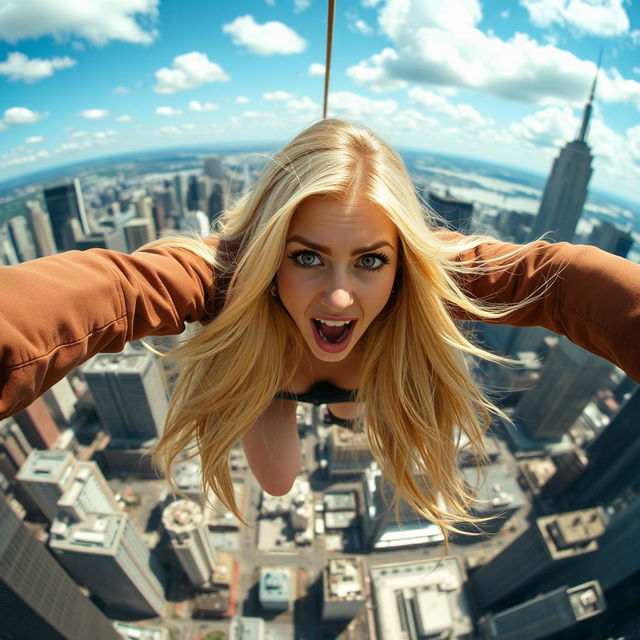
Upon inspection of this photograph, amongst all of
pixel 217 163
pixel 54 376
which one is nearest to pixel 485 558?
pixel 54 376

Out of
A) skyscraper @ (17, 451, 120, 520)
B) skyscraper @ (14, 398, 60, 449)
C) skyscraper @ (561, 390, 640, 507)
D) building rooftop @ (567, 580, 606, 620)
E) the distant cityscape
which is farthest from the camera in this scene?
skyscraper @ (14, 398, 60, 449)

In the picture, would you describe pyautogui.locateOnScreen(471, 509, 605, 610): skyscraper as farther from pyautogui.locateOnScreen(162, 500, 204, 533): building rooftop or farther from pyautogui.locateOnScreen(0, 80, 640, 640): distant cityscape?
pyautogui.locateOnScreen(162, 500, 204, 533): building rooftop

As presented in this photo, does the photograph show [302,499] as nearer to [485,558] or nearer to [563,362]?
[485,558]

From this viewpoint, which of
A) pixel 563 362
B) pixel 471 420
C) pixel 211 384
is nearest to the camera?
pixel 211 384

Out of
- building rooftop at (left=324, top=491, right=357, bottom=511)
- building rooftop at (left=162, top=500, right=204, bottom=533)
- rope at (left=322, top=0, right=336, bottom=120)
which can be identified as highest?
rope at (left=322, top=0, right=336, bottom=120)

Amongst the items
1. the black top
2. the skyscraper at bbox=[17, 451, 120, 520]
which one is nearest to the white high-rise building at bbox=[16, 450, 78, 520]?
the skyscraper at bbox=[17, 451, 120, 520]

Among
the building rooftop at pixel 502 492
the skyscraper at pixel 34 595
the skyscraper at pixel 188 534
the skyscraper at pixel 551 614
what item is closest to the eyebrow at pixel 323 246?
the skyscraper at pixel 34 595
